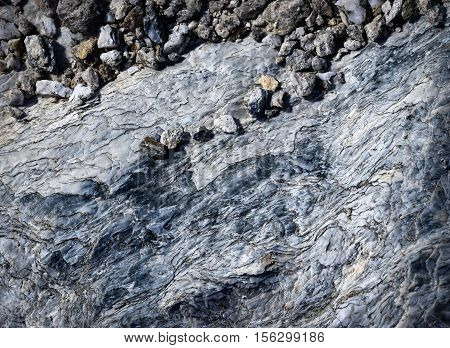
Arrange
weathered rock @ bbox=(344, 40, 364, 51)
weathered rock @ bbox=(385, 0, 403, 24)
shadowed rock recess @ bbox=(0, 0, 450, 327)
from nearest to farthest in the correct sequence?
shadowed rock recess @ bbox=(0, 0, 450, 327) < weathered rock @ bbox=(385, 0, 403, 24) < weathered rock @ bbox=(344, 40, 364, 51)

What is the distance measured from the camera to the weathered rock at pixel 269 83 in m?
3.84

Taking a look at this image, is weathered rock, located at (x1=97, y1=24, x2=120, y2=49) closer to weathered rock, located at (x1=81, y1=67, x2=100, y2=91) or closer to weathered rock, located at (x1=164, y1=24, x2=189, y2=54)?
weathered rock, located at (x1=81, y1=67, x2=100, y2=91)

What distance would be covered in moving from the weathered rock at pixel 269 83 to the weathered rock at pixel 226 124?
327mm

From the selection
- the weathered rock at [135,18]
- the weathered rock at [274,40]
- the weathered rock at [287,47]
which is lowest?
the weathered rock at [287,47]

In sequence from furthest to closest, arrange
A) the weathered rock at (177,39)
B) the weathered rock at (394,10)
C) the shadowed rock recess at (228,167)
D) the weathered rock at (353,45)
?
the weathered rock at (177,39) → the weathered rock at (353,45) → the weathered rock at (394,10) → the shadowed rock recess at (228,167)

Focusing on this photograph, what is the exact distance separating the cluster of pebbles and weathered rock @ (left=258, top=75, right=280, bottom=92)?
0.07 ft

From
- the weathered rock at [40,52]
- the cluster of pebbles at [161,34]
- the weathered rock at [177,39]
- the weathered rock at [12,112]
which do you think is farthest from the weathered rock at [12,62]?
the weathered rock at [177,39]

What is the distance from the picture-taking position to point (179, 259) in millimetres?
3699

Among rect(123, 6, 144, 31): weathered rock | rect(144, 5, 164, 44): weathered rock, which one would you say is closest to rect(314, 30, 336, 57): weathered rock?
rect(144, 5, 164, 44): weathered rock

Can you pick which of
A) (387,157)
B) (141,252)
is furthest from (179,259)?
(387,157)

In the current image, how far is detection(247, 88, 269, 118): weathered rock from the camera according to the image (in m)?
3.79

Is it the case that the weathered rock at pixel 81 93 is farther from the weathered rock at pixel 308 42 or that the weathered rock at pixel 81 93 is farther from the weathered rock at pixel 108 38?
the weathered rock at pixel 308 42

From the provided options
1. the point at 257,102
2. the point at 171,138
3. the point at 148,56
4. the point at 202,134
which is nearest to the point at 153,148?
the point at 171,138

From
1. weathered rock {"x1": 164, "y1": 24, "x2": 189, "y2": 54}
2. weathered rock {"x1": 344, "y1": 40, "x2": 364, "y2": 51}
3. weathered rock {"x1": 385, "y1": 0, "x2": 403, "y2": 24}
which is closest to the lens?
weathered rock {"x1": 385, "y1": 0, "x2": 403, "y2": 24}
